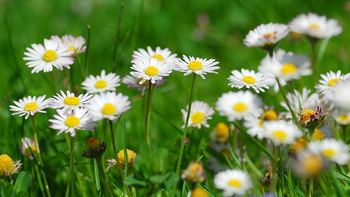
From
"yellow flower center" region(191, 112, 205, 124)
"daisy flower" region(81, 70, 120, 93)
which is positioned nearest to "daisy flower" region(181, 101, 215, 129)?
A: "yellow flower center" region(191, 112, 205, 124)

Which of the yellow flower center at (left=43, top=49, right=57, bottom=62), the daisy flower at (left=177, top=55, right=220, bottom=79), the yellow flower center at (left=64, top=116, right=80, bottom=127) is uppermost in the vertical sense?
the yellow flower center at (left=43, top=49, right=57, bottom=62)

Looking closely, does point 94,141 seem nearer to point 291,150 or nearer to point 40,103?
point 40,103

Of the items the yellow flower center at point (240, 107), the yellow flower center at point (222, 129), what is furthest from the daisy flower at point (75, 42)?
the yellow flower center at point (240, 107)

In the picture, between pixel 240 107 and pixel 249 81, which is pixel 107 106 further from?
pixel 249 81

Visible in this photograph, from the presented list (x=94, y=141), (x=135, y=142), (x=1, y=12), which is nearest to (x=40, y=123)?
(x=135, y=142)

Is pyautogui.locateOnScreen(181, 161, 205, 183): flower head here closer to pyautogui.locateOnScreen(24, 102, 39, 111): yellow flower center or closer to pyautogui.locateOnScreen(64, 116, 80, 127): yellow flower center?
pyautogui.locateOnScreen(64, 116, 80, 127): yellow flower center

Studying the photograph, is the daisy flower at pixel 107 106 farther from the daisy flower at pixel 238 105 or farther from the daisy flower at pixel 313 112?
the daisy flower at pixel 313 112

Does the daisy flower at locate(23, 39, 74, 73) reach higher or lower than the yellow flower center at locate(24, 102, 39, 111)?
higher
